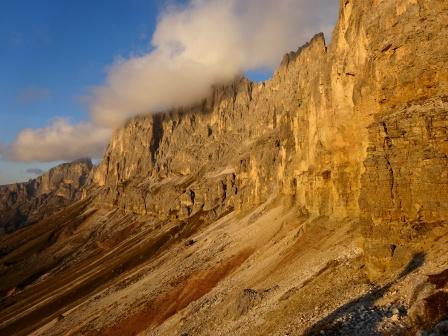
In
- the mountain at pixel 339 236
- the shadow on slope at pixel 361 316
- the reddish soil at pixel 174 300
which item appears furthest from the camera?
the reddish soil at pixel 174 300

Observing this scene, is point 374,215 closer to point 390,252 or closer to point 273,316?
point 390,252

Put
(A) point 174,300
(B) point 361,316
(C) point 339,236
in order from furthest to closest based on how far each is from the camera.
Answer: (A) point 174,300 < (C) point 339,236 < (B) point 361,316

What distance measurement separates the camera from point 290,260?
48.6 meters

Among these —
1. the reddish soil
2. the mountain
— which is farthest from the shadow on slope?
the reddish soil

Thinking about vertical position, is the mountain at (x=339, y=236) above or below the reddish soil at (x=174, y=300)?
above

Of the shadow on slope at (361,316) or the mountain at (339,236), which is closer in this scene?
the shadow on slope at (361,316)

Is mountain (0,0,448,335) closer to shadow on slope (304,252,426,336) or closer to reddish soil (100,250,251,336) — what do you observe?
shadow on slope (304,252,426,336)

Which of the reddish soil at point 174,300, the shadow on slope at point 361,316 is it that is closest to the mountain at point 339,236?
the shadow on slope at point 361,316

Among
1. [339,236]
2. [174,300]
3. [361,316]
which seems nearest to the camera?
[361,316]

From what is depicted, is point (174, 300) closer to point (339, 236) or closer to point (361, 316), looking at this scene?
point (339, 236)

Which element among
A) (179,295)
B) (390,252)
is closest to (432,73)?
(390,252)

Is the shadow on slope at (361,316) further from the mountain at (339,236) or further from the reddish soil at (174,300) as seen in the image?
the reddish soil at (174,300)

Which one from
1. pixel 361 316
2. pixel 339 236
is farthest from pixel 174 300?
pixel 361 316

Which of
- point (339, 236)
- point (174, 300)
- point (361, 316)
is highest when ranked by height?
point (339, 236)
